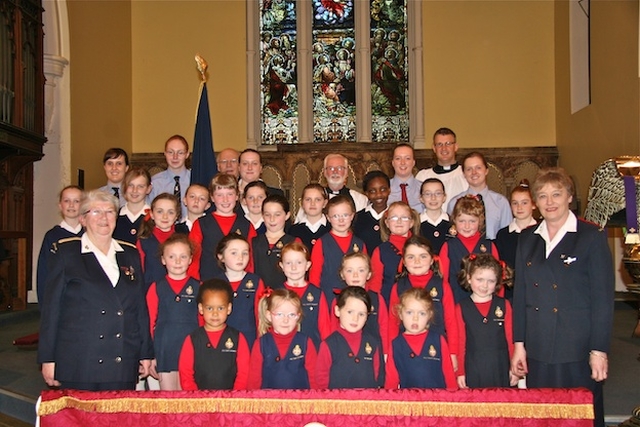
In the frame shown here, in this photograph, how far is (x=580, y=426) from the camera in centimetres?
280

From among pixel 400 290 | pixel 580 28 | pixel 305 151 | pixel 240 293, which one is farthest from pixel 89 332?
pixel 580 28

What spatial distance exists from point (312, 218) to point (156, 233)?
1006 mm

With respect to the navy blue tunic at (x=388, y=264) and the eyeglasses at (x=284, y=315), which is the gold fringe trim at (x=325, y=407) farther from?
the navy blue tunic at (x=388, y=264)

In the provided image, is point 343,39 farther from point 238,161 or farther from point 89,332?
point 89,332

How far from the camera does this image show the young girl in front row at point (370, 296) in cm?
379

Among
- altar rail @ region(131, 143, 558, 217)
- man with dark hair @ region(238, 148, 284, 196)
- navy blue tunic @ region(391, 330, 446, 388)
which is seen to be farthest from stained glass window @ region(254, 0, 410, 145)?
navy blue tunic @ region(391, 330, 446, 388)

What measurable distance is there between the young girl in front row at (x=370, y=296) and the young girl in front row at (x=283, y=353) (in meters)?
0.40

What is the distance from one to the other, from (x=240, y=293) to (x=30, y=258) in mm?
5056

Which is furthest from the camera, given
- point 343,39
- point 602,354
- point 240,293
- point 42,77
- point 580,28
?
point 343,39

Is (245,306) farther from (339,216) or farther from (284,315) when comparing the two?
(339,216)

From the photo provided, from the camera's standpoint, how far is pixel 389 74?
1075 cm

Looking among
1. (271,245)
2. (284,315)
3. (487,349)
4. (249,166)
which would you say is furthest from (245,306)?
(249,166)

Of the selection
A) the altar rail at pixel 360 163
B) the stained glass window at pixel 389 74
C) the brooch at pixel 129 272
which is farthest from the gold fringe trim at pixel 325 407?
the stained glass window at pixel 389 74

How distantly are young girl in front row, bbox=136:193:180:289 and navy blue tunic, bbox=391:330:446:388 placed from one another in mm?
1601
